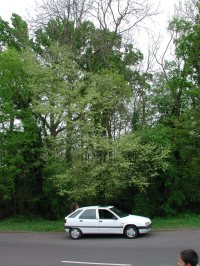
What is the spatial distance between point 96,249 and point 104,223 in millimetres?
3168

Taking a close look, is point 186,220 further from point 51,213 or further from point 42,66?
point 42,66

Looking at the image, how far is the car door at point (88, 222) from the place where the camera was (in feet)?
66.4

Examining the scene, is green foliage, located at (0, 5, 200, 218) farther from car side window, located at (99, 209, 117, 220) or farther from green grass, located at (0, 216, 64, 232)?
car side window, located at (99, 209, 117, 220)

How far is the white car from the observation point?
64.9 ft

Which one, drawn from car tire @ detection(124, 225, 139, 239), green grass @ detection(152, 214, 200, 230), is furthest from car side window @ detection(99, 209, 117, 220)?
green grass @ detection(152, 214, 200, 230)

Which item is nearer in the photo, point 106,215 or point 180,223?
point 106,215

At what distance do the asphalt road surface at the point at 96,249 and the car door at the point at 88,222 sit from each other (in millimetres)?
469

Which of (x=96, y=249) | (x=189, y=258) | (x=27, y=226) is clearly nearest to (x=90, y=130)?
(x=27, y=226)

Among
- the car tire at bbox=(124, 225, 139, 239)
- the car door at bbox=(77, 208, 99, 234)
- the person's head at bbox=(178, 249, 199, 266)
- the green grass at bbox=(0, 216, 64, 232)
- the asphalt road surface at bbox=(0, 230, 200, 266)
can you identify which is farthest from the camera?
the green grass at bbox=(0, 216, 64, 232)

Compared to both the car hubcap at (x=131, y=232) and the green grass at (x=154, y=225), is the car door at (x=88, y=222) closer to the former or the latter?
the car hubcap at (x=131, y=232)

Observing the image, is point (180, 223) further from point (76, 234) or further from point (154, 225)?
point (76, 234)

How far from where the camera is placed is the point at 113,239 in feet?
65.0

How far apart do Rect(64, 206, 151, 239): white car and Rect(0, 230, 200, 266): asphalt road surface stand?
0.40m

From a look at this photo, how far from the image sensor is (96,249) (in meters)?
17.0
